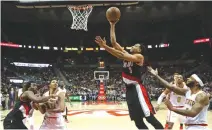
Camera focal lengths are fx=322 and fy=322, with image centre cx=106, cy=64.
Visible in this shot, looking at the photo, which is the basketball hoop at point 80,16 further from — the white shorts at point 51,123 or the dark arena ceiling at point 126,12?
the white shorts at point 51,123

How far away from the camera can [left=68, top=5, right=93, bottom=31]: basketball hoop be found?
18916mm

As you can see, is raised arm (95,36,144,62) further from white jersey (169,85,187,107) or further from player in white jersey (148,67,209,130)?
white jersey (169,85,187,107)

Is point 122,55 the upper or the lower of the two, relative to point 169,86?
upper

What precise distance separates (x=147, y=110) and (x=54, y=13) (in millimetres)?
30143

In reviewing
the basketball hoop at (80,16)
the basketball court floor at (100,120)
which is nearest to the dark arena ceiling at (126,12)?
the basketball hoop at (80,16)

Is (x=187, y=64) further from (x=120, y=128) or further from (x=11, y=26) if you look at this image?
(x=120, y=128)

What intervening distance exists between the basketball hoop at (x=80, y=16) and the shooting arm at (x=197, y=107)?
14.7 metres

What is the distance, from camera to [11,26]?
37031mm

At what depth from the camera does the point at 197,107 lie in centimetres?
415

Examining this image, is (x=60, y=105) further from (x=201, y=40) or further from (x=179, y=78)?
(x=201, y=40)

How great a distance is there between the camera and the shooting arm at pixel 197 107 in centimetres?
408

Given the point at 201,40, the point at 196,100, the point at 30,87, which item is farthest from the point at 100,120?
the point at 201,40

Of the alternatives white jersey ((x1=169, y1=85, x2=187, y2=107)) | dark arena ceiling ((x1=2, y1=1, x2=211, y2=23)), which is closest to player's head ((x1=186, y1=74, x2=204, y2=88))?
white jersey ((x1=169, y1=85, x2=187, y2=107))

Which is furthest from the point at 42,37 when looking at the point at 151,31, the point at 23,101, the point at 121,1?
the point at 23,101
